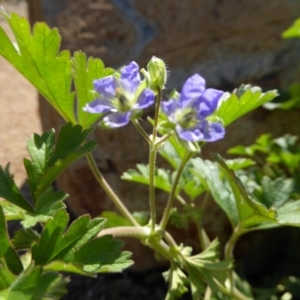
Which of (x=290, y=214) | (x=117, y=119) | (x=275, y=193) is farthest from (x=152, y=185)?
(x=275, y=193)

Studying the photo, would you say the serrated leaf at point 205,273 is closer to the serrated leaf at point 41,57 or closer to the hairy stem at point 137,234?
the hairy stem at point 137,234

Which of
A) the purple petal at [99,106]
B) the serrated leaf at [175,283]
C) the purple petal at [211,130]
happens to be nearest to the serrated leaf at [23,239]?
the serrated leaf at [175,283]

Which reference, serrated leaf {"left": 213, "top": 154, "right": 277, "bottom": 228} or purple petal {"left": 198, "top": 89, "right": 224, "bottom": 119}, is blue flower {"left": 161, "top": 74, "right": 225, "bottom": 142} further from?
serrated leaf {"left": 213, "top": 154, "right": 277, "bottom": 228}

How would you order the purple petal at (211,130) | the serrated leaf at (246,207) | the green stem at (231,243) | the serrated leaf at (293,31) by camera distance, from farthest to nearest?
the serrated leaf at (293,31) → the green stem at (231,243) → the serrated leaf at (246,207) → the purple petal at (211,130)

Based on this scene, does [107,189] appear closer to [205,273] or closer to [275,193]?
[205,273]

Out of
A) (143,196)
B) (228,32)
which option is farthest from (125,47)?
(143,196)

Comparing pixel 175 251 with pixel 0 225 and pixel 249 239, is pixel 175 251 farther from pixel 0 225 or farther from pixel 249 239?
pixel 249 239
